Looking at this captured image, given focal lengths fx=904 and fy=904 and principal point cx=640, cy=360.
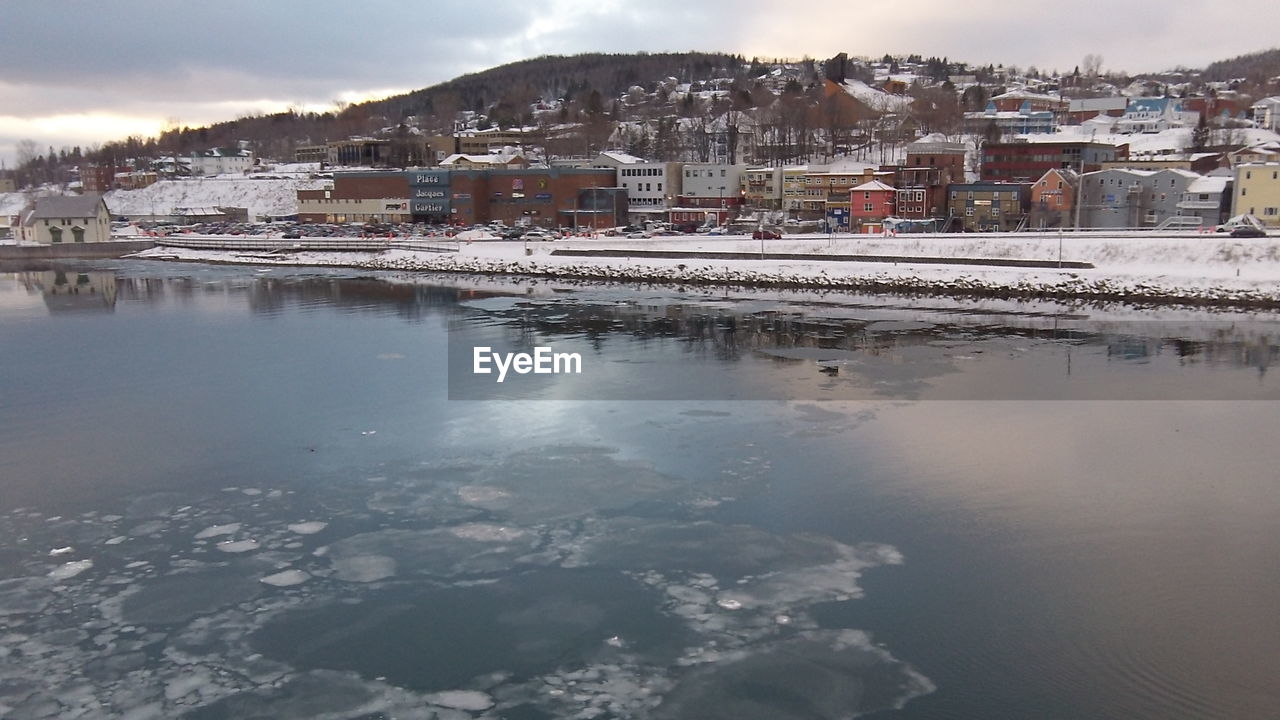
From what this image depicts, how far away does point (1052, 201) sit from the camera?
39.2 metres

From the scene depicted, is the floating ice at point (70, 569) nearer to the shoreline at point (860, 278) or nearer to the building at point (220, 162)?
the shoreline at point (860, 278)

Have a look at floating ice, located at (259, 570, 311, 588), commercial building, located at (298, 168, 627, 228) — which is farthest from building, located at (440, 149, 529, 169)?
floating ice, located at (259, 570, 311, 588)

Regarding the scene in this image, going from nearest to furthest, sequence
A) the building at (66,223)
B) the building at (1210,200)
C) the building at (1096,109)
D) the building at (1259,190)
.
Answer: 1. the building at (1259,190)
2. the building at (1210,200)
3. the building at (66,223)
4. the building at (1096,109)

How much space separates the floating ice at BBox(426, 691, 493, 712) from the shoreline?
71.1ft

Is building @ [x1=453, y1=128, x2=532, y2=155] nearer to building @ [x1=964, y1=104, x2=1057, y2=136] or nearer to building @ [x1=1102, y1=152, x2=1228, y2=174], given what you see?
building @ [x1=964, y1=104, x2=1057, y2=136]

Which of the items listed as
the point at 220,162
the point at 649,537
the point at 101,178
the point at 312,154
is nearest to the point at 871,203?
the point at 649,537

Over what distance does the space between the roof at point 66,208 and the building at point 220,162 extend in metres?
45.2

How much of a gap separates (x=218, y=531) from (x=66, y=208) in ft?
164

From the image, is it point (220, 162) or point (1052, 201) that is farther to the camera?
point (220, 162)

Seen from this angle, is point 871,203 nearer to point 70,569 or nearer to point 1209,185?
point 1209,185

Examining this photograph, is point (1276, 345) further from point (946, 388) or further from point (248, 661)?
point (248, 661)

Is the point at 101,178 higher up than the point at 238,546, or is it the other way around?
the point at 101,178

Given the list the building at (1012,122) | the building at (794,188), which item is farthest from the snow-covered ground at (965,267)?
the building at (1012,122)

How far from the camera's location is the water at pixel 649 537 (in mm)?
5809
